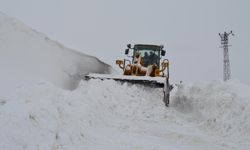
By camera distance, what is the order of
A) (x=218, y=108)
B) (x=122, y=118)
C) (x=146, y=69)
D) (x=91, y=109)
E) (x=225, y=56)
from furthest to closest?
(x=225, y=56) < (x=146, y=69) < (x=218, y=108) < (x=122, y=118) < (x=91, y=109)

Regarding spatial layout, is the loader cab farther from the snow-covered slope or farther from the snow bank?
the snow-covered slope

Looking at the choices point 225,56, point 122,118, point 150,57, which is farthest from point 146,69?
point 225,56

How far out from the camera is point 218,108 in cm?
952

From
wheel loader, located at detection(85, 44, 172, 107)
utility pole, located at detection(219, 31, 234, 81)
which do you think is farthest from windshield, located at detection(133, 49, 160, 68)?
utility pole, located at detection(219, 31, 234, 81)

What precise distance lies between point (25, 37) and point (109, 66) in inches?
204

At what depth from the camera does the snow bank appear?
26.1ft

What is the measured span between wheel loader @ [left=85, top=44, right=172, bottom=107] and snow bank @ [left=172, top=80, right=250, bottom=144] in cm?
90

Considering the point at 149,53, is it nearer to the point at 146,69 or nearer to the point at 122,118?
the point at 146,69

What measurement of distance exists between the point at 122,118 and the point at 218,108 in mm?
2864

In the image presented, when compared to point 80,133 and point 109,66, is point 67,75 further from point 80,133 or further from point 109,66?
point 80,133

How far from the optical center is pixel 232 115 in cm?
864

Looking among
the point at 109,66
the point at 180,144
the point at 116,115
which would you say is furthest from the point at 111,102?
the point at 109,66

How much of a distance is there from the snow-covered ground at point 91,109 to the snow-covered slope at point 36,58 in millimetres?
36

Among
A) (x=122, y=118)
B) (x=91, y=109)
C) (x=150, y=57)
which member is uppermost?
(x=150, y=57)
